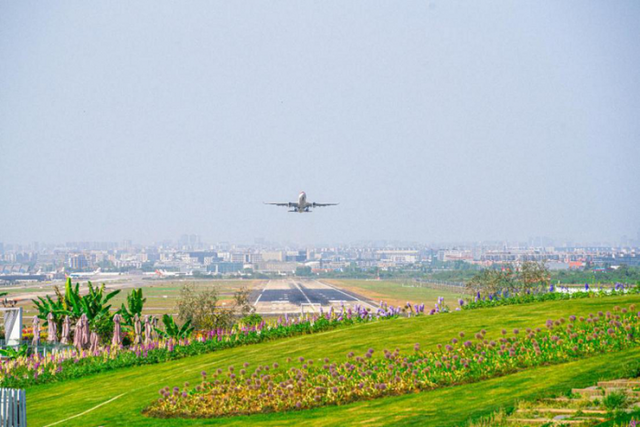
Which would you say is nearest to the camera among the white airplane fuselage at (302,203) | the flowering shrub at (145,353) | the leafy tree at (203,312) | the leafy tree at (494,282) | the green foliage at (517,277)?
the flowering shrub at (145,353)

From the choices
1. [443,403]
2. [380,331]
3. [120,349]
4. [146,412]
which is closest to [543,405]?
[443,403]

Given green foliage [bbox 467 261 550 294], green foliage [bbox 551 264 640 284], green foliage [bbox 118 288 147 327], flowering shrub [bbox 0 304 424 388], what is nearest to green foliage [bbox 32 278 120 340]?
green foliage [bbox 118 288 147 327]

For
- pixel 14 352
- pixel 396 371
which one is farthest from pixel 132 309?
pixel 396 371

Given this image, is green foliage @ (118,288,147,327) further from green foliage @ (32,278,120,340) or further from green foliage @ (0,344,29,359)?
green foliage @ (0,344,29,359)

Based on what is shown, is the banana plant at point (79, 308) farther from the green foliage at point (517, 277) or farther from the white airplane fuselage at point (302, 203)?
the white airplane fuselage at point (302, 203)

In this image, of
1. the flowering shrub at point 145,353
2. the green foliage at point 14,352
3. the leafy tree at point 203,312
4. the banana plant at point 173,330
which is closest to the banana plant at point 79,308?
the green foliage at point 14,352

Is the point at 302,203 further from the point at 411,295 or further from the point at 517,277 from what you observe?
the point at 411,295
